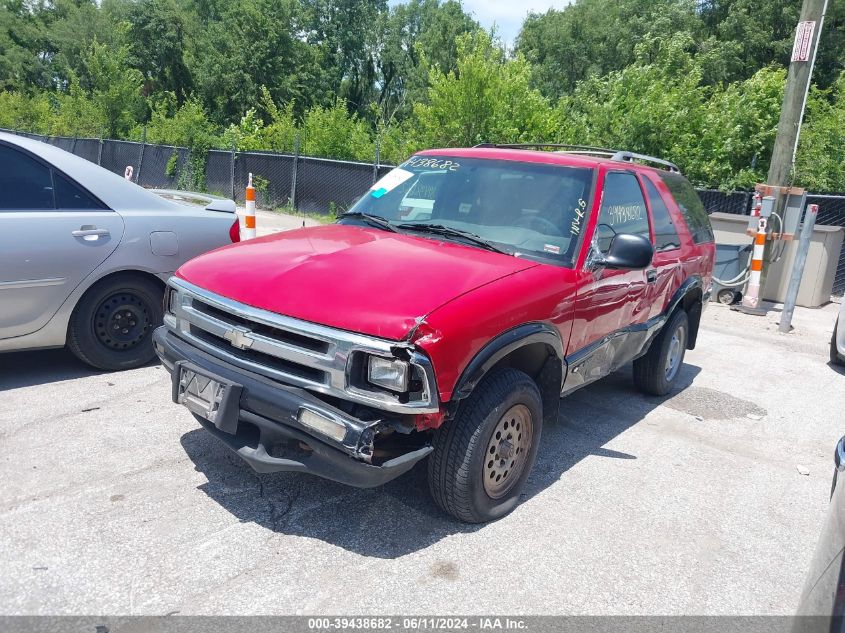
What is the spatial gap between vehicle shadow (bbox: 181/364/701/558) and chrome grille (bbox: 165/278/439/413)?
796mm

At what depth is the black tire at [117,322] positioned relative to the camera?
512 cm

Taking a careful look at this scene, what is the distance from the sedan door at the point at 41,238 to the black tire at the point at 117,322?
21 cm

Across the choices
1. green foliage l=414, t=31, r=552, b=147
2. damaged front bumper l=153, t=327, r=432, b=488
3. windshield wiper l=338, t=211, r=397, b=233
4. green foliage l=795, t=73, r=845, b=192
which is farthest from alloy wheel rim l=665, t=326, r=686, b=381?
green foliage l=414, t=31, r=552, b=147

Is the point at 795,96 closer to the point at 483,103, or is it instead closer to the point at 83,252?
the point at 483,103

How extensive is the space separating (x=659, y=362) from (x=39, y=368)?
16.1ft

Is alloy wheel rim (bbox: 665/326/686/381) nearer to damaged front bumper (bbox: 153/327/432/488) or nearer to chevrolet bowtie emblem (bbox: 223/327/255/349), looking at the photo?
damaged front bumper (bbox: 153/327/432/488)

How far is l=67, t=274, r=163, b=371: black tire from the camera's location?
201 inches

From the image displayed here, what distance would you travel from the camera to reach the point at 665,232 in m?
5.39

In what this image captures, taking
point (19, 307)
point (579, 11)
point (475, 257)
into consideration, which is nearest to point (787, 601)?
point (475, 257)

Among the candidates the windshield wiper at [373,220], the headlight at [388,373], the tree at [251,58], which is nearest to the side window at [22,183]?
the windshield wiper at [373,220]

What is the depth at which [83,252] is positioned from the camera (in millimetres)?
4957

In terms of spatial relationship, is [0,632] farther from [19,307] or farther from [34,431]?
[19,307]

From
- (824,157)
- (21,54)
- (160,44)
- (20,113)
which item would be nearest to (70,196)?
(824,157)

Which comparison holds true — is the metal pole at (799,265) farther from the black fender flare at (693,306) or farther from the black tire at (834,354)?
the black fender flare at (693,306)
